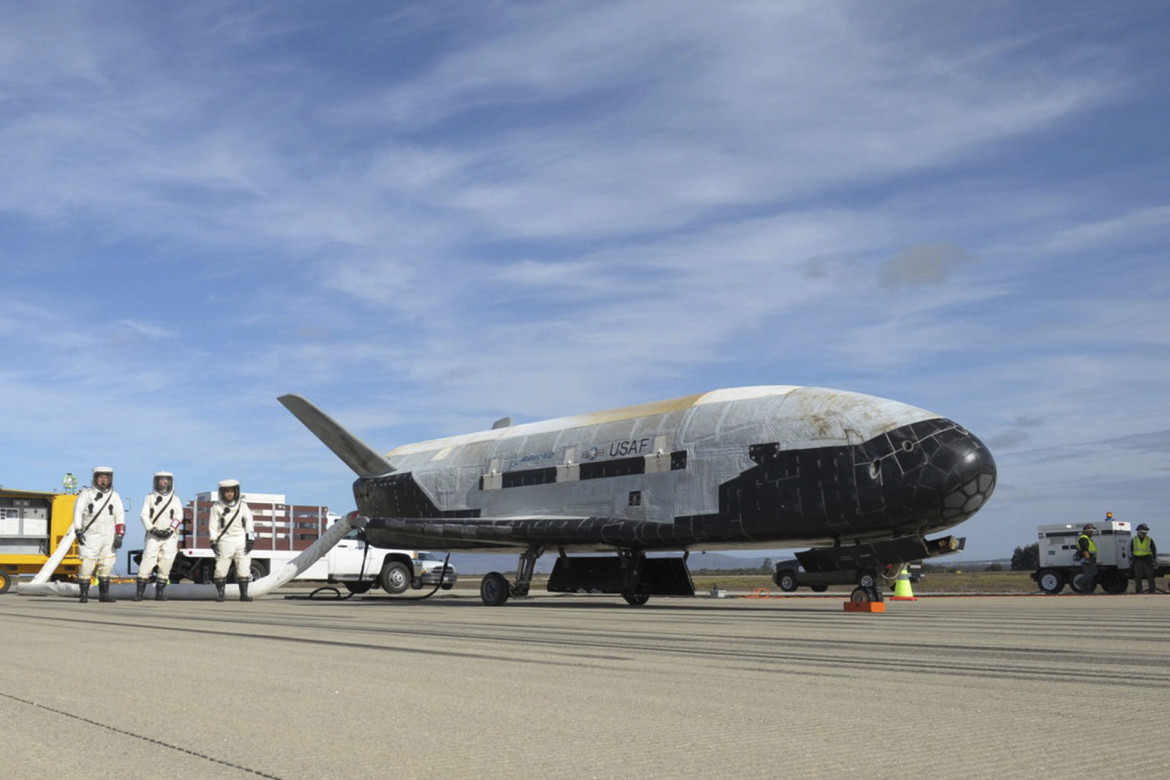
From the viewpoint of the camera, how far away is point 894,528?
1592 centimetres

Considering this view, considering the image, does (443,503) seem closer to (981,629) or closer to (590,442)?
→ (590,442)

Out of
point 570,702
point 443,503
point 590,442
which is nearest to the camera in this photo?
point 570,702

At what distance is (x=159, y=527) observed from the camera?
20.5 meters

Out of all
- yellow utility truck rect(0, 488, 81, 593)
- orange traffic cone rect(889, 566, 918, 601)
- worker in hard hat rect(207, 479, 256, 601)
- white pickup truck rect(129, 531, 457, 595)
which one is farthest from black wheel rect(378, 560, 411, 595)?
orange traffic cone rect(889, 566, 918, 601)

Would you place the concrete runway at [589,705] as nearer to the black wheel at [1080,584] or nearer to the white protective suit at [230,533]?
the white protective suit at [230,533]

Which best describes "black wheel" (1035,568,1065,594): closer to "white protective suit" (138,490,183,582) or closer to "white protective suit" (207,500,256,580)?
"white protective suit" (207,500,256,580)

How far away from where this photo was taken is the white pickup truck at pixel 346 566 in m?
31.8

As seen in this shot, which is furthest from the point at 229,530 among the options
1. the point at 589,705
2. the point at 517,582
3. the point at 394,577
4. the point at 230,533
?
the point at 589,705

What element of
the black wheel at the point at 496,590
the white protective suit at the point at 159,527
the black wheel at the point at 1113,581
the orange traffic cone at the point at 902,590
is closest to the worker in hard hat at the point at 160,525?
the white protective suit at the point at 159,527

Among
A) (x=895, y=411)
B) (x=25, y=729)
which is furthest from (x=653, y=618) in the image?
(x=25, y=729)

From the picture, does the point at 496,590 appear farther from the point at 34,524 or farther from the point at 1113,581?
the point at 1113,581

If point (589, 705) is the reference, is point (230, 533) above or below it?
above

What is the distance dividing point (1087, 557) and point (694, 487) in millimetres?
15451

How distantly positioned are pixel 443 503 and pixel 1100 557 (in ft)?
62.3
